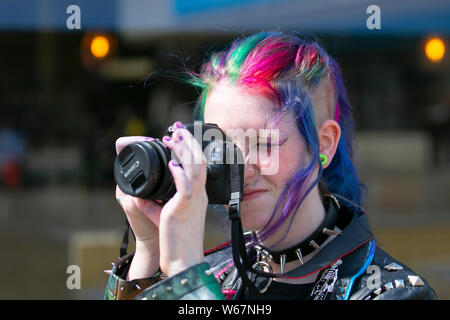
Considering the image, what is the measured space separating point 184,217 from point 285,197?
0.28 m

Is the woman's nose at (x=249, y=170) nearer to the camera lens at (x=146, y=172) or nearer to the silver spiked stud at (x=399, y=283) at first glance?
the camera lens at (x=146, y=172)

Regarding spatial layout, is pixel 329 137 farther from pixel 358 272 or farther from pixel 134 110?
pixel 134 110

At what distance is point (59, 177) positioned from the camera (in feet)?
30.6

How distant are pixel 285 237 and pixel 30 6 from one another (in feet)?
16.6

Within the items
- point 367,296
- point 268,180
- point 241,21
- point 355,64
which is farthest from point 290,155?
point 355,64

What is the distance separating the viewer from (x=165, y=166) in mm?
1293

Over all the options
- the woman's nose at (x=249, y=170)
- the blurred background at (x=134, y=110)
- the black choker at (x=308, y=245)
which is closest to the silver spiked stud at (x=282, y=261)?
the black choker at (x=308, y=245)

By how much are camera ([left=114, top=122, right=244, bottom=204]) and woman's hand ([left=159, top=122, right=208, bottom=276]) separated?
0.05m

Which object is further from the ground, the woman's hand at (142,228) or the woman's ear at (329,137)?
the woman's ear at (329,137)

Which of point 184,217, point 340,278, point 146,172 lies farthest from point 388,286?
point 146,172

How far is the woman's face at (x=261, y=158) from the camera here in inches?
55.2

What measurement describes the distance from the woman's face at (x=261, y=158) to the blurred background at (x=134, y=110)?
0.31 metres

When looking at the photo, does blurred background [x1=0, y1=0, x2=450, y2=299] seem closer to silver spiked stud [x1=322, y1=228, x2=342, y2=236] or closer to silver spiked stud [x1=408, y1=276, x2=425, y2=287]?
silver spiked stud [x1=322, y1=228, x2=342, y2=236]
